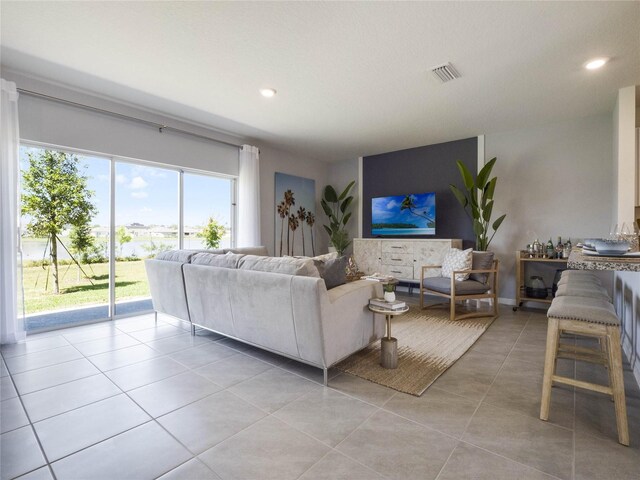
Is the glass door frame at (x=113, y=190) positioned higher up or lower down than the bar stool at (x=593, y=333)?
higher up

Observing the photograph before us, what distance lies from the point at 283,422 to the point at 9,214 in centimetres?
311

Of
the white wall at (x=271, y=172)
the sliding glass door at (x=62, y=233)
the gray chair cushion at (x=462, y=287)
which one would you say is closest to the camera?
the sliding glass door at (x=62, y=233)

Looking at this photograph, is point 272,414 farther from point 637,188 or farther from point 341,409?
point 637,188

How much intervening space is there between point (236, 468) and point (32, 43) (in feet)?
11.2

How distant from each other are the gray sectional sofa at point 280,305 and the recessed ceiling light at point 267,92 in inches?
72.9

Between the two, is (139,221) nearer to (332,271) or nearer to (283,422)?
(332,271)

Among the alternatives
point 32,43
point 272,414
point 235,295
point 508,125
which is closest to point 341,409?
point 272,414

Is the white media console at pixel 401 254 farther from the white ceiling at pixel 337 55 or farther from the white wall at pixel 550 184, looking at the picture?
the white ceiling at pixel 337 55

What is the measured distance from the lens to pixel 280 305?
7.04 ft

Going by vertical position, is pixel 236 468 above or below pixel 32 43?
below

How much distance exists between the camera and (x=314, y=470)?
130cm

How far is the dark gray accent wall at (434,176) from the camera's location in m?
4.85

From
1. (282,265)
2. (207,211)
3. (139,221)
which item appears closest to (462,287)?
(282,265)

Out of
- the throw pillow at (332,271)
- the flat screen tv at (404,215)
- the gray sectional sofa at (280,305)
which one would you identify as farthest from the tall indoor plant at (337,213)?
the throw pillow at (332,271)
